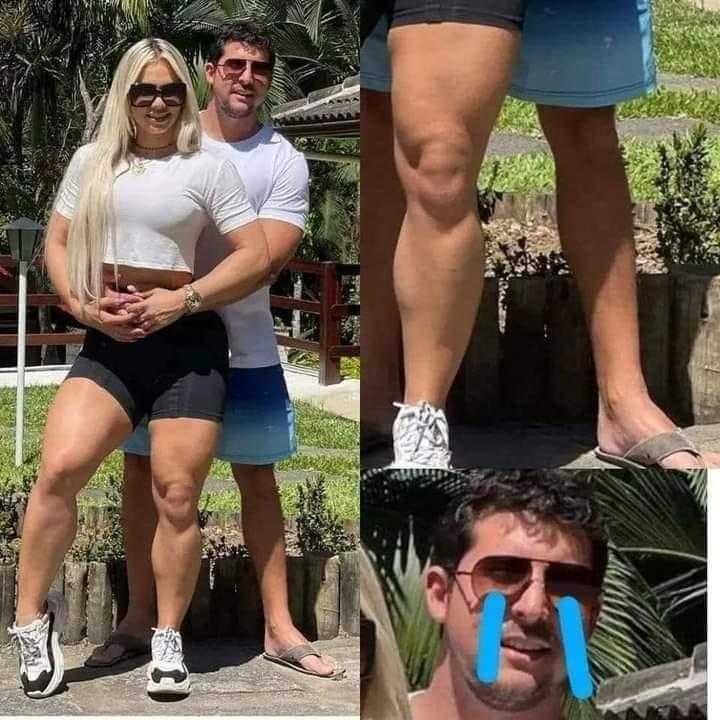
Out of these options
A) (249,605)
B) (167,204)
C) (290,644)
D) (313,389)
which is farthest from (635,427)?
(313,389)

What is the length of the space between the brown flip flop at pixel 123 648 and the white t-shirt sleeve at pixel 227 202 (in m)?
1.14

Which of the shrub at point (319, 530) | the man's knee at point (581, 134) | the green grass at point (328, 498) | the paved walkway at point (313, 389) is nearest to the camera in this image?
the man's knee at point (581, 134)

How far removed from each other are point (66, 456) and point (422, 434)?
2.98ft

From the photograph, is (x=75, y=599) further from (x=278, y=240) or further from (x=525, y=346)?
(x=525, y=346)

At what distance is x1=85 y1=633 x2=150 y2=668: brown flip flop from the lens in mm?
4332

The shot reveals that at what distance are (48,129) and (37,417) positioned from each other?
1739 millimetres

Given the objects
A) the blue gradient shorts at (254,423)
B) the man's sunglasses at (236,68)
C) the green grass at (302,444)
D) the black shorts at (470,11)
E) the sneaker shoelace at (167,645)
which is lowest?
the sneaker shoelace at (167,645)

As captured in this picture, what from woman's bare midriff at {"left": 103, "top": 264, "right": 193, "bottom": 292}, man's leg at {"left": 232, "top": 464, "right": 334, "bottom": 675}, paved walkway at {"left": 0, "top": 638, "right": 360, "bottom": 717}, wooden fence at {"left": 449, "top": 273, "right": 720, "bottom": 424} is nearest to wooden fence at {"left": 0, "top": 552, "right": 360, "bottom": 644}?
paved walkway at {"left": 0, "top": 638, "right": 360, "bottom": 717}

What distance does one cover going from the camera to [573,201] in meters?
3.49

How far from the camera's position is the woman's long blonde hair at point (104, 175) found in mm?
3840

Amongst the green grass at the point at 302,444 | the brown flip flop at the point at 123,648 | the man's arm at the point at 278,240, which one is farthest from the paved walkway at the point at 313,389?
the man's arm at the point at 278,240

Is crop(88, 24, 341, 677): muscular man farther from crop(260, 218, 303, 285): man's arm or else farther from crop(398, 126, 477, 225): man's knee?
crop(398, 126, 477, 225): man's knee

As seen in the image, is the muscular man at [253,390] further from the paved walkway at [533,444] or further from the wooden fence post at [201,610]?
the paved walkway at [533,444]

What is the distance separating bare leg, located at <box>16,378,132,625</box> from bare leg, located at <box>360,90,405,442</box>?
2.38 ft
